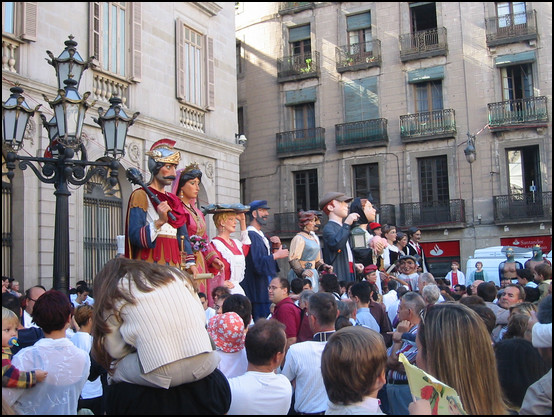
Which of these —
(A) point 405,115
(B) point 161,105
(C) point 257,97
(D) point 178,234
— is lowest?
(D) point 178,234

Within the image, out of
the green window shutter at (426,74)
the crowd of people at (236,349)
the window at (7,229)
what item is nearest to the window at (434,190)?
the green window shutter at (426,74)

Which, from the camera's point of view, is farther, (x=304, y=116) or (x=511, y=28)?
(x=304, y=116)

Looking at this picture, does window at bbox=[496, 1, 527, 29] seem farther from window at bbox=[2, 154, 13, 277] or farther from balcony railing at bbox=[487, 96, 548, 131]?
window at bbox=[2, 154, 13, 277]

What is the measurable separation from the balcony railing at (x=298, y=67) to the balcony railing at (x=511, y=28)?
7.49 meters

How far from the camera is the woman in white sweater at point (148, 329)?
255cm

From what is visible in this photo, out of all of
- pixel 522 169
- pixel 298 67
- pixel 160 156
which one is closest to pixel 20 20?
pixel 160 156

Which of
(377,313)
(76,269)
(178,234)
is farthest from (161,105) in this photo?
(377,313)

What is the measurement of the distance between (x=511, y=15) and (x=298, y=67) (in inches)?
365

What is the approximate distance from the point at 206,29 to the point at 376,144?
1022 centimetres

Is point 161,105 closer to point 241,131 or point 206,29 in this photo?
point 206,29

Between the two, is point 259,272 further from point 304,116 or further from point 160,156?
point 304,116

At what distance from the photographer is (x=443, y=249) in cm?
2506

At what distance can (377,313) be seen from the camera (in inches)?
241

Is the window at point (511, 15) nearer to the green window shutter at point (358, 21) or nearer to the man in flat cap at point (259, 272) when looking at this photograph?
the green window shutter at point (358, 21)
